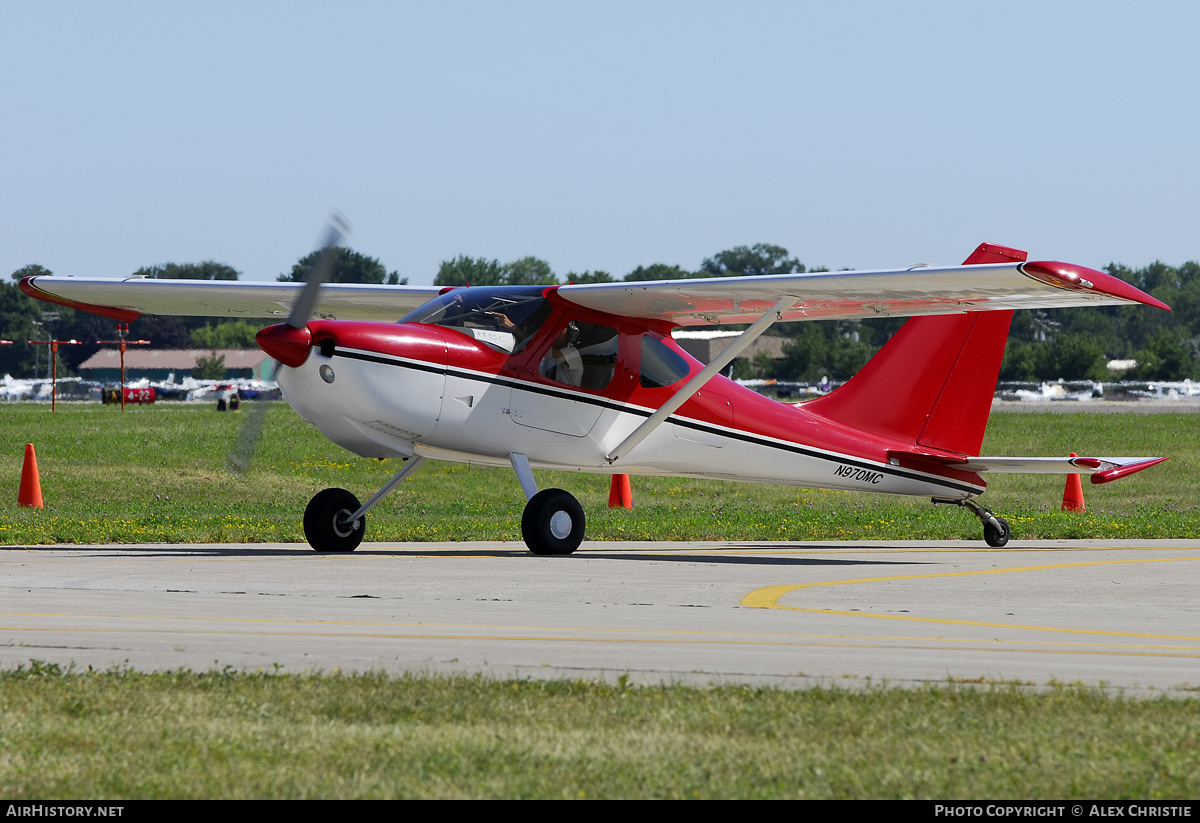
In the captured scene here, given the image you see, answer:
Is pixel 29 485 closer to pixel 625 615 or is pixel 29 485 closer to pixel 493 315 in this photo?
pixel 493 315

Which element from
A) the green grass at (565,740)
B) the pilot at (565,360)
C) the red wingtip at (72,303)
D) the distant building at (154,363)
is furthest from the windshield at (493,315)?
the distant building at (154,363)

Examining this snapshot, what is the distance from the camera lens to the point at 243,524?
1912 centimetres

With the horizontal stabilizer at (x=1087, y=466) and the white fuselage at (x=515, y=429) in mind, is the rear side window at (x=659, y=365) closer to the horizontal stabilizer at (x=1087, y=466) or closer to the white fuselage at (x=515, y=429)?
the white fuselage at (x=515, y=429)

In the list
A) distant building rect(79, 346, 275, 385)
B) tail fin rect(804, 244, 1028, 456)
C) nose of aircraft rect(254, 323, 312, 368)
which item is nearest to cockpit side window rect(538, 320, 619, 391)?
nose of aircraft rect(254, 323, 312, 368)

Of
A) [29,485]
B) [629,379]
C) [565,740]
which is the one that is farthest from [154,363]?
[565,740]

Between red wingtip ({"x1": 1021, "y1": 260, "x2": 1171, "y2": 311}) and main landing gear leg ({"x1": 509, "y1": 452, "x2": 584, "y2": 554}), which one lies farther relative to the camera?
main landing gear leg ({"x1": 509, "y1": 452, "x2": 584, "y2": 554})

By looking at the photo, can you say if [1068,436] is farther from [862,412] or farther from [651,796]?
[651,796]

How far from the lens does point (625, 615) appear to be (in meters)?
9.62

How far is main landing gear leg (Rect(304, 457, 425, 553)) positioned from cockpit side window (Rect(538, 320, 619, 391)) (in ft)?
5.58

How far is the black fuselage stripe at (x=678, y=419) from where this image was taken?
1422cm

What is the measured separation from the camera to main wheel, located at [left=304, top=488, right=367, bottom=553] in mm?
15359

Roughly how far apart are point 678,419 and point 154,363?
15891cm

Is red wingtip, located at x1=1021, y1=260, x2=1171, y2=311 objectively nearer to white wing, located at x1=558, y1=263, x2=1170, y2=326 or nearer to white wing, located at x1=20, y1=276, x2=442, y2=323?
white wing, located at x1=558, y1=263, x2=1170, y2=326

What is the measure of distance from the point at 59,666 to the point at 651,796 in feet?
12.5
